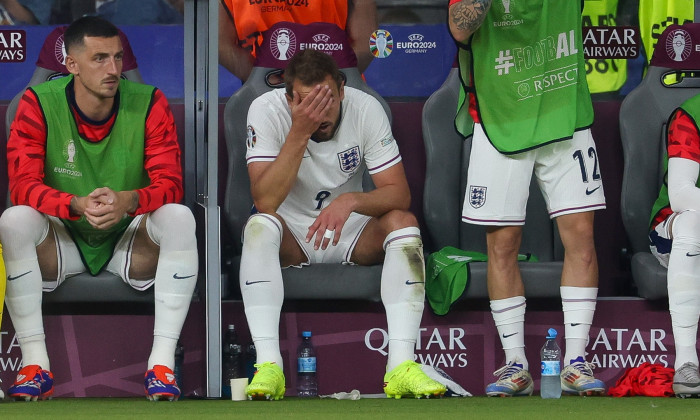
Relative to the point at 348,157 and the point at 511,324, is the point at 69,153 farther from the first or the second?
the point at 511,324

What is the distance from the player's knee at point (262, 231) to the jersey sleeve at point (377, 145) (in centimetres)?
48

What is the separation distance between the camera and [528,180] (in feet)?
15.8

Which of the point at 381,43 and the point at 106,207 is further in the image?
the point at 381,43

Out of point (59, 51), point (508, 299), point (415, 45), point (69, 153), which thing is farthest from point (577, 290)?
point (59, 51)

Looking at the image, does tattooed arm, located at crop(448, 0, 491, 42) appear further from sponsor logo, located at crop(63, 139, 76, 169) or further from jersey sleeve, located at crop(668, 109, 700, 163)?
sponsor logo, located at crop(63, 139, 76, 169)

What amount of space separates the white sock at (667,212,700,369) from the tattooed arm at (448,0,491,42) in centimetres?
101

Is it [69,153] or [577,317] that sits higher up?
[69,153]

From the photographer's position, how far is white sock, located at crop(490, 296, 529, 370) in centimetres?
477

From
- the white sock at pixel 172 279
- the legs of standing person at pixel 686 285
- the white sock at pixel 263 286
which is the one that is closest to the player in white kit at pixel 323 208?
the white sock at pixel 263 286

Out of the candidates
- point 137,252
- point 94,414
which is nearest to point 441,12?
point 137,252

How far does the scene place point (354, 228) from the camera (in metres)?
4.94

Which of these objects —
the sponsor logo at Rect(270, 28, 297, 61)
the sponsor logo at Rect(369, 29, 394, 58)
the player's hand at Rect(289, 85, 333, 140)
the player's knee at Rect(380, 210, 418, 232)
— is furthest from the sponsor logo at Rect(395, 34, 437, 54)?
the player's knee at Rect(380, 210, 418, 232)

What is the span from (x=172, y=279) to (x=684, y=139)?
1.94m

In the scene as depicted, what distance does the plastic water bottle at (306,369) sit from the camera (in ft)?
15.8
